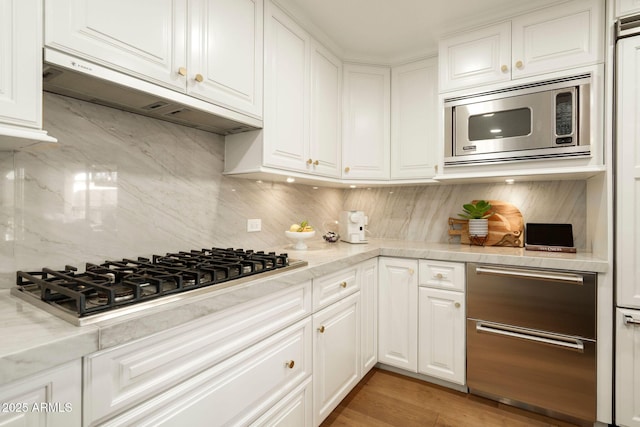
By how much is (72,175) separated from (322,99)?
158 cm

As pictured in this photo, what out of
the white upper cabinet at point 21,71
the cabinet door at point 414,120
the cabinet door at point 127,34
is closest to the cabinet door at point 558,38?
the cabinet door at point 414,120

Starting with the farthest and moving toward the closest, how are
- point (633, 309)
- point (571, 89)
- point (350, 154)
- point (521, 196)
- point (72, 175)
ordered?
1. point (350, 154)
2. point (521, 196)
3. point (571, 89)
4. point (633, 309)
5. point (72, 175)

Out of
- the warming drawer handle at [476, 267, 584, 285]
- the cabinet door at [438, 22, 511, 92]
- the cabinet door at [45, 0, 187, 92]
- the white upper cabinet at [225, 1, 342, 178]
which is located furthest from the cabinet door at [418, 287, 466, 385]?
the cabinet door at [45, 0, 187, 92]

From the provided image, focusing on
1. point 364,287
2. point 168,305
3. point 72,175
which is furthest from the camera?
point 364,287

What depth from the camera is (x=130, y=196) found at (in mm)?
1503

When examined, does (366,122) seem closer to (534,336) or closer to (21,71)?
(534,336)

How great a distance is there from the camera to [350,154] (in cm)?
258

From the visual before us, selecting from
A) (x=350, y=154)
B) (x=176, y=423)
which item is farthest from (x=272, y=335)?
(x=350, y=154)

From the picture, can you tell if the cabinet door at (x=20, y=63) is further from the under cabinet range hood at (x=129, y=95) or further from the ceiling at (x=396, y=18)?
the ceiling at (x=396, y=18)

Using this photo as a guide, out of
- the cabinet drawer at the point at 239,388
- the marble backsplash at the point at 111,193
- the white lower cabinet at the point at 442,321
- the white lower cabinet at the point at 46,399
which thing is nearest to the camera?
the white lower cabinet at the point at 46,399

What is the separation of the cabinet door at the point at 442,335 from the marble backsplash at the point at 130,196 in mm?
932

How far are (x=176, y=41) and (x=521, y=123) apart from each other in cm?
198

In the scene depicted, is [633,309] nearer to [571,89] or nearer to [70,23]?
[571,89]

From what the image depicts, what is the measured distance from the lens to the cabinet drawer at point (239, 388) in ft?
3.14
